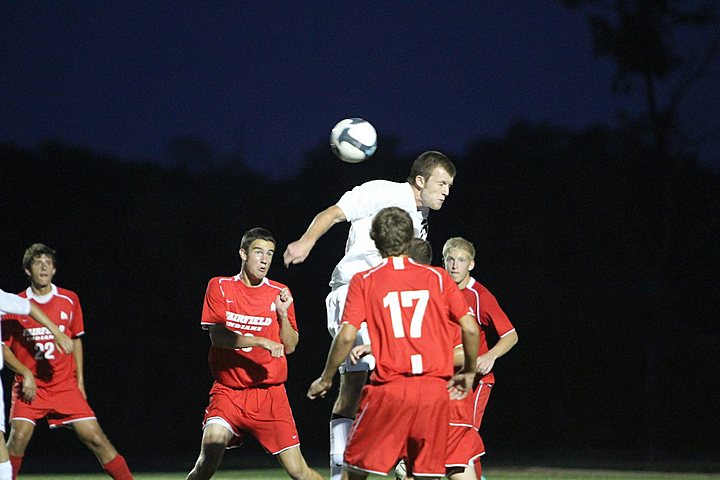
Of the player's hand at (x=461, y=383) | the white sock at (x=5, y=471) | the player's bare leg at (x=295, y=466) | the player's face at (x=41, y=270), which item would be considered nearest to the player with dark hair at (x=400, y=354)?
the player's hand at (x=461, y=383)

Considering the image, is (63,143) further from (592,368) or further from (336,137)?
(336,137)

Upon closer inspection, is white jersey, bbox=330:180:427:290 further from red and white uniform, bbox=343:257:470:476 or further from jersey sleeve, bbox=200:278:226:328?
jersey sleeve, bbox=200:278:226:328

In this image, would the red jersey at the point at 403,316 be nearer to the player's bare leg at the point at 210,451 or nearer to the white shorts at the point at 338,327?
the white shorts at the point at 338,327

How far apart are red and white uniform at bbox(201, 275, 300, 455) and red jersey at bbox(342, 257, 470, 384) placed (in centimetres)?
232

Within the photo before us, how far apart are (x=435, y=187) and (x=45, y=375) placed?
4.36 meters

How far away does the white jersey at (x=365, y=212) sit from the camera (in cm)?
663

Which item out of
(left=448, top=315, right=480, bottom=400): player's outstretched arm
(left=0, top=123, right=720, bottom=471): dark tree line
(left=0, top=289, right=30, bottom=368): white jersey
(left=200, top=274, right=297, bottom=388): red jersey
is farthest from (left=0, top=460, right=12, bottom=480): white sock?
(left=0, top=123, right=720, bottom=471): dark tree line

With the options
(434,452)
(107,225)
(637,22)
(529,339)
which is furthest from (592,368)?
(434,452)

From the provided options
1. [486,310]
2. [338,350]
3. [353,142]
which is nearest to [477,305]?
[486,310]

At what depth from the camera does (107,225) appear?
22719 mm

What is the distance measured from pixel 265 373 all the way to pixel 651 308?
49.9ft

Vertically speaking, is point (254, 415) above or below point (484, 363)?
below

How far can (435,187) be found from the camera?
6871 mm

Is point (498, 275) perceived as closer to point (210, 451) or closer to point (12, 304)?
point (210, 451)
